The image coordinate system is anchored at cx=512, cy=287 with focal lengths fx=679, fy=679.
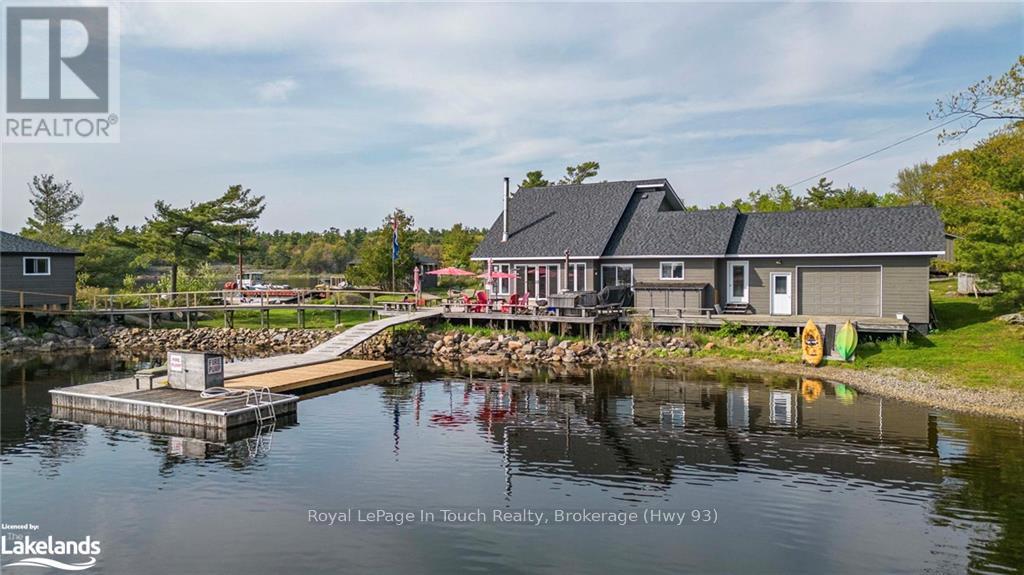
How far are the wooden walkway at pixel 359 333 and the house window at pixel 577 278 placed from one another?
669 cm

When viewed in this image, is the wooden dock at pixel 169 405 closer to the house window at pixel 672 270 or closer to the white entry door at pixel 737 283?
the house window at pixel 672 270

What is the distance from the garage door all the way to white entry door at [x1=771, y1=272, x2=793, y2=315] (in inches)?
16.1

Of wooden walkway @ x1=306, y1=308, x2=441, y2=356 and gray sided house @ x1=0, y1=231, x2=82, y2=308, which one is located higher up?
gray sided house @ x1=0, y1=231, x2=82, y2=308

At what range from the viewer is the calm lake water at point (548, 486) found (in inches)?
403

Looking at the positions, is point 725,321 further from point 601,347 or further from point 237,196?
point 237,196

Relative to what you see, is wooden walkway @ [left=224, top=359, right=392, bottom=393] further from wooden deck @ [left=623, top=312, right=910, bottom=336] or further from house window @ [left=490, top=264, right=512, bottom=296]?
wooden deck @ [left=623, top=312, right=910, bottom=336]

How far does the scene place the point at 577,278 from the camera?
33.8 meters

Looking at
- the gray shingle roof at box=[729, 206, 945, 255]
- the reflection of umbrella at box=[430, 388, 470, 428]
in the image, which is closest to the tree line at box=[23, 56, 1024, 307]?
the gray shingle roof at box=[729, 206, 945, 255]

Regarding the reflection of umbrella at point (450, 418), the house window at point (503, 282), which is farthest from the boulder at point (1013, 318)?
the reflection of umbrella at point (450, 418)

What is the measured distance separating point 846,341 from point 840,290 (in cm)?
469

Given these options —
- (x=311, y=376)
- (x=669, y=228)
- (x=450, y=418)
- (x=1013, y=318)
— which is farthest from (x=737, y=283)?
(x=311, y=376)

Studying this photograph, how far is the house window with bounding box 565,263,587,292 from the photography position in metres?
33.6

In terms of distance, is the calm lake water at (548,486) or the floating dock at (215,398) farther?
the floating dock at (215,398)

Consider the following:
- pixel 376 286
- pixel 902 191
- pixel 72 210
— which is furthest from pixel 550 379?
pixel 72 210
